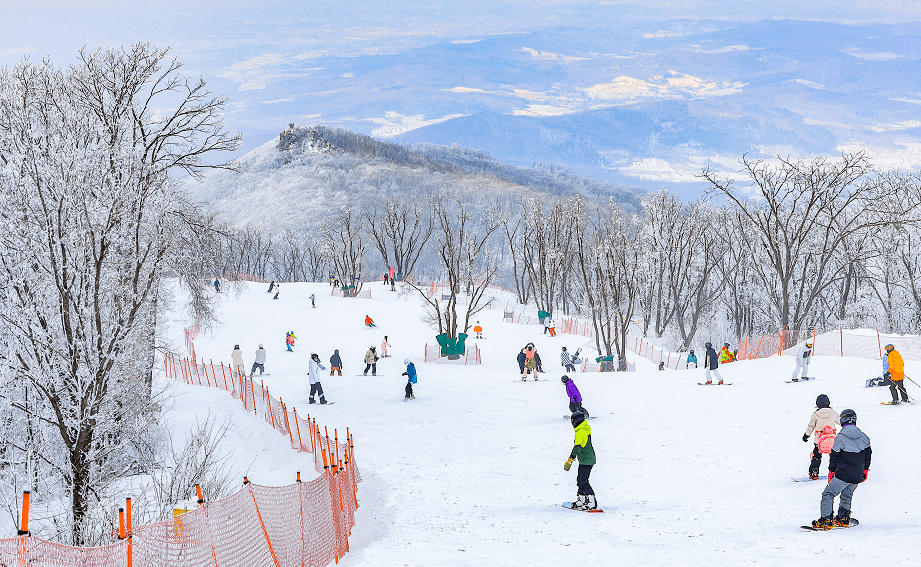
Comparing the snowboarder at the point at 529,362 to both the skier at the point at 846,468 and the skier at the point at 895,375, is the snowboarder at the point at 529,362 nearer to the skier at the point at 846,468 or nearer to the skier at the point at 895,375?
the skier at the point at 895,375

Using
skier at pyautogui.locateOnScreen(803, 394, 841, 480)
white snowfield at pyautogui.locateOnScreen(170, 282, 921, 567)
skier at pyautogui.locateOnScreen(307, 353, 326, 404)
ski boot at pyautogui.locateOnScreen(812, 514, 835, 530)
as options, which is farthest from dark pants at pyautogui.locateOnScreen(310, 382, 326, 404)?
ski boot at pyautogui.locateOnScreen(812, 514, 835, 530)

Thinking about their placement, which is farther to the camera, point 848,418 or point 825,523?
point 825,523

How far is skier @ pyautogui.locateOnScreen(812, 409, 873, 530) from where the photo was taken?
8906 millimetres

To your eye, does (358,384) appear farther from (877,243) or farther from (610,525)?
(877,243)

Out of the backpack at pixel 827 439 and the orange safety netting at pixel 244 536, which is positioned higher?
the backpack at pixel 827 439

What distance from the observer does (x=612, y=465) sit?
14.2 m

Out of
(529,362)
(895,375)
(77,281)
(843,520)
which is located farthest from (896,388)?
(77,281)

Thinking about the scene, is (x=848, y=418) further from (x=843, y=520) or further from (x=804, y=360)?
(x=804, y=360)

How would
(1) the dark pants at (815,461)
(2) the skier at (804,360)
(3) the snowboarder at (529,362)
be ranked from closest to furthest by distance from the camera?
(1) the dark pants at (815,461), (2) the skier at (804,360), (3) the snowboarder at (529,362)

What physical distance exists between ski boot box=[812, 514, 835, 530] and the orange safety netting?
6576 millimetres

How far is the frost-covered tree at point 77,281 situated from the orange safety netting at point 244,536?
3.49m

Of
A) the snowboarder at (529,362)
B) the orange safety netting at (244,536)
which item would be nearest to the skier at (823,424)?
the orange safety netting at (244,536)

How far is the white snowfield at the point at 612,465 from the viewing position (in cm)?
891

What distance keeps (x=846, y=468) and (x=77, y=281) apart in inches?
524
